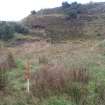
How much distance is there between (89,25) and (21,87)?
29197 millimetres

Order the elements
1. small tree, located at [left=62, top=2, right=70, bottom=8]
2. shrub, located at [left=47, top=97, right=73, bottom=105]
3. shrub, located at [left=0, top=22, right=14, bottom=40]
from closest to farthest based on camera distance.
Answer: shrub, located at [left=47, top=97, right=73, bottom=105] < shrub, located at [left=0, top=22, right=14, bottom=40] < small tree, located at [left=62, top=2, right=70, bottom=8]

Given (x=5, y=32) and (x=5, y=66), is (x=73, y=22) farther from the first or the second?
(x=5, y=66)

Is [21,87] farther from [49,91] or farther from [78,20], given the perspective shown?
[78,20]

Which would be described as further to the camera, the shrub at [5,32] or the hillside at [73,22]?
the hillside at [73,22]

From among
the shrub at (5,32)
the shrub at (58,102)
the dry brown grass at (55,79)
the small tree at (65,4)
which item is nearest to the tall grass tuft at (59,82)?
the dry brown grass at (55,79)

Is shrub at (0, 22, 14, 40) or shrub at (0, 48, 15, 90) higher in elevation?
shrub at (0, 48, 15, 90)

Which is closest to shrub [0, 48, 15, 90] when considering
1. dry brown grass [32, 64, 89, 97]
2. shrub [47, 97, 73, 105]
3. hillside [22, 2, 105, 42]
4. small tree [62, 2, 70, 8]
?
dry brown grass [32, 64, 89, 97]

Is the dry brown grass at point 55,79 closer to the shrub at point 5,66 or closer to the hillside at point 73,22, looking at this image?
the shrub at point 5,66

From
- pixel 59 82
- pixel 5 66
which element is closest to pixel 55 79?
pixel 59 82

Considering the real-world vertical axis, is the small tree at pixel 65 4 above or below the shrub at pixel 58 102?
above

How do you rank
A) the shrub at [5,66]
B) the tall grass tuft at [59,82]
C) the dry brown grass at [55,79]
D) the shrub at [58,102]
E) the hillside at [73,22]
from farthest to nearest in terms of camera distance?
the hillside at [73,22], the shrub at [5,66], the dry brown grass at [55,79], the tall grass tuft at [59,82], the shrub at [58,102]

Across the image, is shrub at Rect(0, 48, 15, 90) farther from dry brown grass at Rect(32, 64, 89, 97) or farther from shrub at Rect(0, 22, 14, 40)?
shrub at Rect(0, 22, 14, 40)

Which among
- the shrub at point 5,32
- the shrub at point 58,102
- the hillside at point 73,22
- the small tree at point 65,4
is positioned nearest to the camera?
the shrub at point 58,102

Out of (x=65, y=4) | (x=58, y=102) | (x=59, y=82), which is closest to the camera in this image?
(x=58, y=102)
